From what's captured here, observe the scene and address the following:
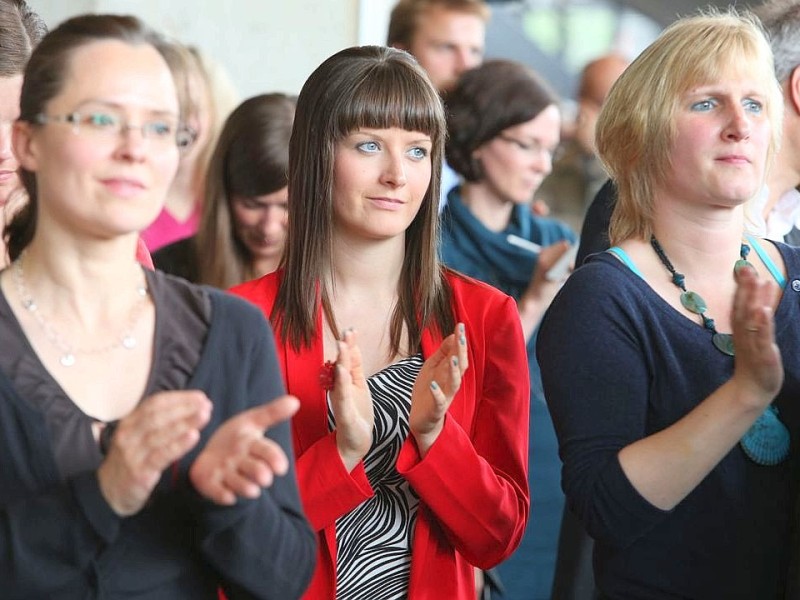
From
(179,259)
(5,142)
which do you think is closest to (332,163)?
(5,142)

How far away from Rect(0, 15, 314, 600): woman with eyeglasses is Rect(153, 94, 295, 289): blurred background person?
1.34m

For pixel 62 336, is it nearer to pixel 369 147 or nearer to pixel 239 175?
pixel 369 147

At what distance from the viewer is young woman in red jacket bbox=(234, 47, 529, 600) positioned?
188 cm

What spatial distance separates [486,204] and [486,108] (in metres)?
0.28

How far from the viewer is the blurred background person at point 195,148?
3.42 metres

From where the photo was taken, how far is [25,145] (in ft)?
4.76

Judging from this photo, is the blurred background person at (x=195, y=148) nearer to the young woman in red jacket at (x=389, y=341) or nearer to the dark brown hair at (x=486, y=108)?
the dark brown hair at (x=486, y=108)

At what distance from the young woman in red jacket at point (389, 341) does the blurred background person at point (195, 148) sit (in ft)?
4.52

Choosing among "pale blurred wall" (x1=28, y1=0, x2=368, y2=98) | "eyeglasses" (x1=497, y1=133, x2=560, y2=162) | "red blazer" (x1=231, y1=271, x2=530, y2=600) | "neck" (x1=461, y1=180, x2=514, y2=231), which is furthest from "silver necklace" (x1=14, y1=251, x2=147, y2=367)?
"pale blurred wall" (x1=28, y1=0, x2=368, y2=98)

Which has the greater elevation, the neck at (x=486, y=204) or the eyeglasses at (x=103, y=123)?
the eyeglasses at (x=103, y=123)

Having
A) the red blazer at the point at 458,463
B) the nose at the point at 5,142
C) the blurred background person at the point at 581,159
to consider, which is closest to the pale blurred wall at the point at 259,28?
the blurred background person at the point at 581,159

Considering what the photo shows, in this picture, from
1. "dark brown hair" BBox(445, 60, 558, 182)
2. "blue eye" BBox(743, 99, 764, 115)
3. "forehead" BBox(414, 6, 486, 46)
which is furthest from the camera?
"forehead" BBox(414, 6, 486, 46)

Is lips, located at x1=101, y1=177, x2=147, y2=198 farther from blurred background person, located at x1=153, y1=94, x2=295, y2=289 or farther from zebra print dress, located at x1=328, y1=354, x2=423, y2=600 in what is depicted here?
blurred background person, located at x1=153, y1=94, x2=295, y2=289

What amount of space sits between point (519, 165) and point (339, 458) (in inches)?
74.0
